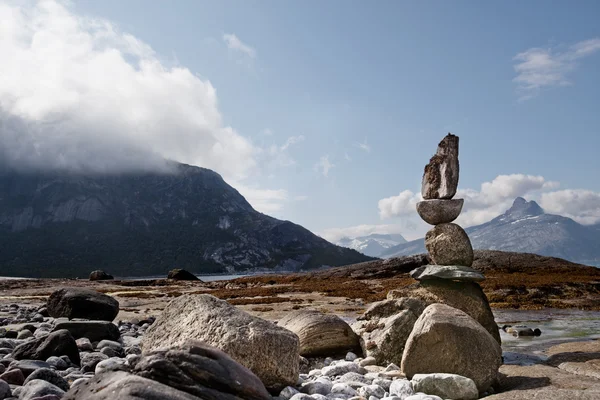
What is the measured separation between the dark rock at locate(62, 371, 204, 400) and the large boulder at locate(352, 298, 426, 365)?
23.9ft

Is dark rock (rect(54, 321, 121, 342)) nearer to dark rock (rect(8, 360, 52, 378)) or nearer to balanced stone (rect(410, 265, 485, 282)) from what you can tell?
dark rock (rect(8, 360, 52, 378))

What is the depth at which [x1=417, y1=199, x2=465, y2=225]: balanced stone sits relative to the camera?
14320 millimetres

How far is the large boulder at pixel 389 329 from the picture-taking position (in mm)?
11539

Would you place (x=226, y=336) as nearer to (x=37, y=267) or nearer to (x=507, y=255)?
(x=507, y=255)

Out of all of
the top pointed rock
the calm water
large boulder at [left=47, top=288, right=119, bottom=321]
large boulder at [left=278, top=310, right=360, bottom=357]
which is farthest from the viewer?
large boulder at [left=47, top=288, right=119, bottom=321]

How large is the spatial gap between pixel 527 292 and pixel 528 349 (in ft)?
71.2

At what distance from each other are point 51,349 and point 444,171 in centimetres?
1155

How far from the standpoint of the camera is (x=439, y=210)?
47.3ft

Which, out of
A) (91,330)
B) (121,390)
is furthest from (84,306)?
(121,390)

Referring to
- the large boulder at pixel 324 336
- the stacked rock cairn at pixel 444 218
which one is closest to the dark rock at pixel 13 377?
the large boulder at pixel 324 336

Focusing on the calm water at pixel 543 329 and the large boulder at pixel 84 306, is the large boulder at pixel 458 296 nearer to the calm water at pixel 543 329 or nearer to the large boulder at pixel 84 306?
the calm water at pixel 543 329

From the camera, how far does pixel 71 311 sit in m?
19.4

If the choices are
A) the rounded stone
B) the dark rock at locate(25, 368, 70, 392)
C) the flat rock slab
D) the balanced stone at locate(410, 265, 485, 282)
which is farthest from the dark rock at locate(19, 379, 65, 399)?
the rounded stone

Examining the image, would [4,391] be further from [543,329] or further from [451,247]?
[543,329]
